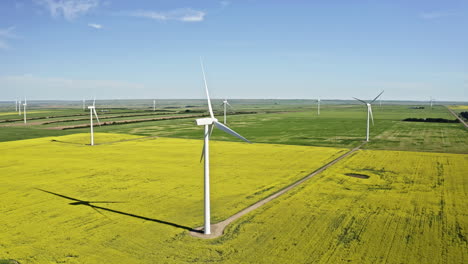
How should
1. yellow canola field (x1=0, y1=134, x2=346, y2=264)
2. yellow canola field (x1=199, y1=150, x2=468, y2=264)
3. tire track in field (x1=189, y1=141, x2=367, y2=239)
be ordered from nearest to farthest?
yellow canola field (x1=199, y1=150, x2=468, y2=264), yellow canola field (x1=0, y1=134, x2=346, y2=264), tire track in field (x1=189, y1=141, x2=367, y2=239)

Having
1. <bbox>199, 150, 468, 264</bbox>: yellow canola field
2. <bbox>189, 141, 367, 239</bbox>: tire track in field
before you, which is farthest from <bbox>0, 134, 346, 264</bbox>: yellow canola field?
<bbox>199, 150, 468, 264</bbox>: yellow canola field

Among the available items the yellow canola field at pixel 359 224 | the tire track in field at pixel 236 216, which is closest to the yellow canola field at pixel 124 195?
the tire track in field at pixel 236 216

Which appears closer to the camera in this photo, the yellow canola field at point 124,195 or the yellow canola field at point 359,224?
the yellow canola field at point 359,224

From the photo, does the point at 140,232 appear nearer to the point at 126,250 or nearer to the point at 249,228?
the point at 126,250

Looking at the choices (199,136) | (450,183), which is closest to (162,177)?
(450,183)

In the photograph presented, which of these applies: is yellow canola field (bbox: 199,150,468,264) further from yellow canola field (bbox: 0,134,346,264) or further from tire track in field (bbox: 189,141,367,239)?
yellow canola field (bbox: 0,134,346,264)

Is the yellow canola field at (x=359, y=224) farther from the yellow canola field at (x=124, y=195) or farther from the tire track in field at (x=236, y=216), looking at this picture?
the yellow canola field at (x=124, y=195)
